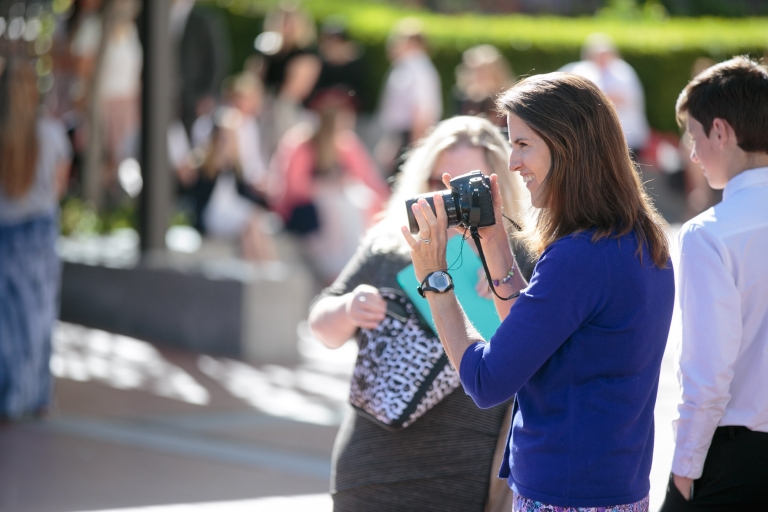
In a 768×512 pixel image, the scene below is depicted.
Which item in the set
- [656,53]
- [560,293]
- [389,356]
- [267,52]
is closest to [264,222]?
[267,52]

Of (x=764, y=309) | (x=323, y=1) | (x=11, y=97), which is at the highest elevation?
(x=323, y=1)

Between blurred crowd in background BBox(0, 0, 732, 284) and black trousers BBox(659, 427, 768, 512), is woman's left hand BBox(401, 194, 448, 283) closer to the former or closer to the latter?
black trousers BBox(659, 427, 768, 512)

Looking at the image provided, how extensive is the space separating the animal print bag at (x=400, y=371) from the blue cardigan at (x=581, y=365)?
64 cm

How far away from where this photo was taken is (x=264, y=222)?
977 centimetres

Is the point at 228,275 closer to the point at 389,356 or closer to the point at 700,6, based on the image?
the point at 389,356

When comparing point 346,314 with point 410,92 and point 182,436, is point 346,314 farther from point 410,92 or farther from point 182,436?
point 410,92

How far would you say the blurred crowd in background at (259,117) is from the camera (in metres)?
9.67

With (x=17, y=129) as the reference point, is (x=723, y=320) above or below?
below

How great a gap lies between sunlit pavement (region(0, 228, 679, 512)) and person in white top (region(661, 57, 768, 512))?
2.18m

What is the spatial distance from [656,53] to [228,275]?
10562 millimetres

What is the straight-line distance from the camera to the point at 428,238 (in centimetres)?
238

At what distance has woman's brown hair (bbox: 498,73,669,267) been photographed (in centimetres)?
226

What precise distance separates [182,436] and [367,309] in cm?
330

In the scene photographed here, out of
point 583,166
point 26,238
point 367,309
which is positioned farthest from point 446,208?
point 26,238
